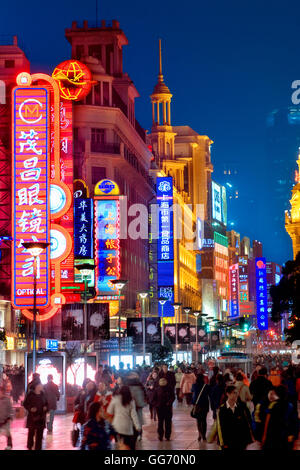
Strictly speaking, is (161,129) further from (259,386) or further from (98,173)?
(259,386)

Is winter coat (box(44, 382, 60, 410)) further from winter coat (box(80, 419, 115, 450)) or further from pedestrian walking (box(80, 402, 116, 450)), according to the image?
winter coat (box(80, 419, 115, 450))

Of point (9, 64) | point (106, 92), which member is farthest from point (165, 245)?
point (9, 64)

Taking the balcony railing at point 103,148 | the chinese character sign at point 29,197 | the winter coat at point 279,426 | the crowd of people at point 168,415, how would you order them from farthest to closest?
the balcony railing at point 103,148 → the chinese character sign at point 29,197 → the crowd of people at point 168,415 → the winter coat at point 279,426

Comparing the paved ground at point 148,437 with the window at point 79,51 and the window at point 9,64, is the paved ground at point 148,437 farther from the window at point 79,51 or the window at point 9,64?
the window at point 79,51

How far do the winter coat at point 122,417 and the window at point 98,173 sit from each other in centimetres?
7256

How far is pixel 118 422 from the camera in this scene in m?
16.2

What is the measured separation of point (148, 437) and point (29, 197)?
2765 cm

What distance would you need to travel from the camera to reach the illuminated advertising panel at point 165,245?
100m

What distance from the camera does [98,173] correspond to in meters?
88.7

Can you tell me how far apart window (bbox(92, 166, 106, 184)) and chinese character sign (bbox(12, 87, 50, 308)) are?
1400 inches

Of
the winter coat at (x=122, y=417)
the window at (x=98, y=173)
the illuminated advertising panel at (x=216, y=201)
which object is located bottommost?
the winter coat at (x=122, y=417)

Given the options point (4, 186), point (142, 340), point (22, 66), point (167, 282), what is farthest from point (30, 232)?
point (167, 282)

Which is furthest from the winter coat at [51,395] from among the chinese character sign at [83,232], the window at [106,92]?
the window at [106,92]
